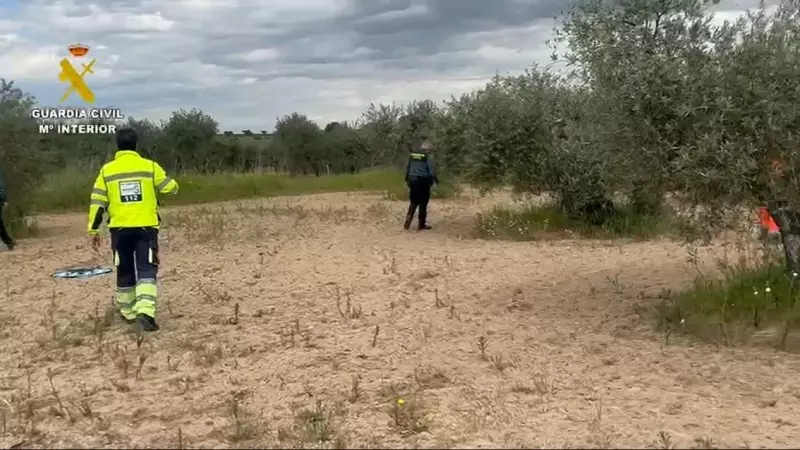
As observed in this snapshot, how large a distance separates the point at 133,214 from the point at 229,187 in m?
20.6

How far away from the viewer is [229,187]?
2858 cm

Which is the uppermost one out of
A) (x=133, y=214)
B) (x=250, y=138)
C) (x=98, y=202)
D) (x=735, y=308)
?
(x=250, y=138)

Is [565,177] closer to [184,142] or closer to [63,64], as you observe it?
[63,64]

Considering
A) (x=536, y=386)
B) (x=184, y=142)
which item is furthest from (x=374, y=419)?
(x=184, y=142)

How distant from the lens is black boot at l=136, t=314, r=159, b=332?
8289mm

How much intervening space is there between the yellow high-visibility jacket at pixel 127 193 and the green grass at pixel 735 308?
16.5ft

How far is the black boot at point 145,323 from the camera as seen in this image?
829 centimetres

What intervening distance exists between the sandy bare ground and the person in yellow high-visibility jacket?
471 mm

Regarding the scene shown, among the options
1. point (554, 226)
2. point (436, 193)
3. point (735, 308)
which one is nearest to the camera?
point (735, 308)

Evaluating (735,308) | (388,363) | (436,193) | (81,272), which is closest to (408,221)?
(81,272)

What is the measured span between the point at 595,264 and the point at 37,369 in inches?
296

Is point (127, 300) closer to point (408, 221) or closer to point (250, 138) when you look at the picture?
point (408, 221)

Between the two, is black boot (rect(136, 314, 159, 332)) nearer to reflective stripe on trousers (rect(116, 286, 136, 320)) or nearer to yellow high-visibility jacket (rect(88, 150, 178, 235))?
reflective stripe on trousers (rect(116, 286, 136, 320))

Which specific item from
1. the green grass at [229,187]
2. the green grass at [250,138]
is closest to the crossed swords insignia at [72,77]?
the green grass at [229,187]
